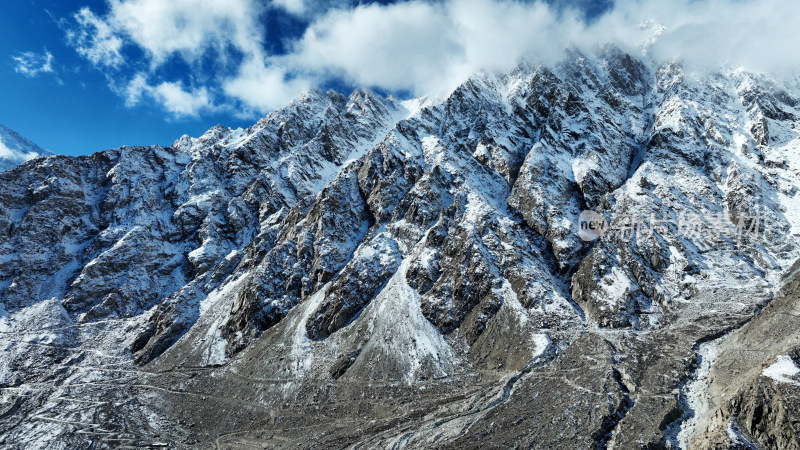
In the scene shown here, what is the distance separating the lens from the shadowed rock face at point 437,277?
187 feet

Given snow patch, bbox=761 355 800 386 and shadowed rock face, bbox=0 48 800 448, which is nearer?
snow patch, bbox=761 355 800 386

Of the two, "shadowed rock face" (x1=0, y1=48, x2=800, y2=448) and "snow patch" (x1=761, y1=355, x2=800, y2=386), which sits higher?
"shadowed rock face" (x1=0, y1=48, x2=800, y2=448)

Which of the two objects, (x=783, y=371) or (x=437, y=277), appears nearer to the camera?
(x=783, y=371)

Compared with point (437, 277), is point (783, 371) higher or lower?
lower

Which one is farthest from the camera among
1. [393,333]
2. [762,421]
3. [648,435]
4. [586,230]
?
[586,230]

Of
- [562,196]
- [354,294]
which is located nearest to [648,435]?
[354,294]

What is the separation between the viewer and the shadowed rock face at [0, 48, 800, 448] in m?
57.0

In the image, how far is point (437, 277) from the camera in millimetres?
92375

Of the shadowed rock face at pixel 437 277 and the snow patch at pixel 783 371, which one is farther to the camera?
the shadowed rock face at pixel 437 277

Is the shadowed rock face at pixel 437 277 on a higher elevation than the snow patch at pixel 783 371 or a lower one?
higher

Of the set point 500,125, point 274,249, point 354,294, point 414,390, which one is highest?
point 500,125

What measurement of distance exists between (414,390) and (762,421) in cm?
4413

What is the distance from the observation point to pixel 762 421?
35.0 meters

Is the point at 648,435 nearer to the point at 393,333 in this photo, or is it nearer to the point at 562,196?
the point at 393,333
